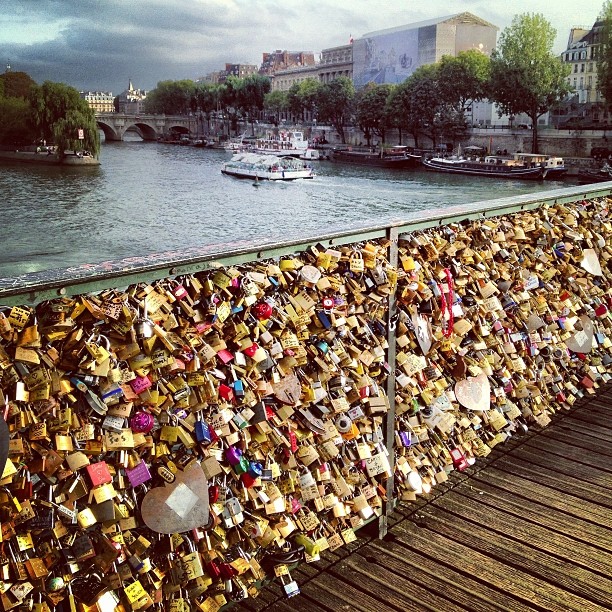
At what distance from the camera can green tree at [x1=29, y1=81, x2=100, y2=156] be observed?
36.8 metres

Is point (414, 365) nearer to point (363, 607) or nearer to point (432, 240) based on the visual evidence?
point (432, 240)

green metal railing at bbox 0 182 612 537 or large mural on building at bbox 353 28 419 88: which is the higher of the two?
large mural on building at bbox 353 28 419 88

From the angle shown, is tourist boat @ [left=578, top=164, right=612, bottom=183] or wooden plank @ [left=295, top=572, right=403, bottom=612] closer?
wooden plank @ [left=295, top=572, right=403, bottom=612]

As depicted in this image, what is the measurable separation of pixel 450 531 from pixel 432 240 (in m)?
0.82

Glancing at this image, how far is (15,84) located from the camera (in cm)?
4756

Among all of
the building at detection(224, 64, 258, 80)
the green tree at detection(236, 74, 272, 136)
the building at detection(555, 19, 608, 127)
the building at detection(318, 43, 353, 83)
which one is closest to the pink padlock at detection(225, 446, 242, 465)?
the building at detection(555, 19, 608, 127)

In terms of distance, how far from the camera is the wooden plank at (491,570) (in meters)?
1.82

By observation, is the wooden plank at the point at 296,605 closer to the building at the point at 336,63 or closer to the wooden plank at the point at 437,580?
the wooden plank at the point at 437,580

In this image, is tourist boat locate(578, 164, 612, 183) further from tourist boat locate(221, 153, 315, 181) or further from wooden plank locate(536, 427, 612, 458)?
wooden plank locate(536, 427, 612, 458)

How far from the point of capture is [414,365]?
2.26 m

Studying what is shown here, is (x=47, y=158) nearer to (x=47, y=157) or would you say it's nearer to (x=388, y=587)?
(x=47, y=157)

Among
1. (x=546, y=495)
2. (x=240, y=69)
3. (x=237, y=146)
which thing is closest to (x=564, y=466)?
(x=546, y=495)

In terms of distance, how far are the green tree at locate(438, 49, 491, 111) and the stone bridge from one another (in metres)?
22.6

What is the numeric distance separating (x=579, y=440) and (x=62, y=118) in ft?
126
